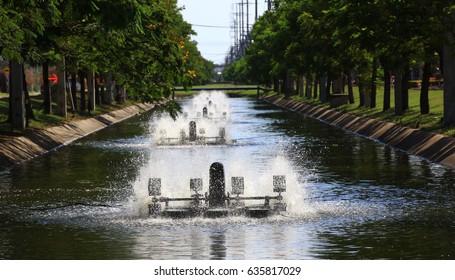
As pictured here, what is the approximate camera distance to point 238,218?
2245 centimetres

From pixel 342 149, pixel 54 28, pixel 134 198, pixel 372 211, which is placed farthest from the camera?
pixel 342 149

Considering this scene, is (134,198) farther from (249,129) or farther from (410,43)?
(249,129)

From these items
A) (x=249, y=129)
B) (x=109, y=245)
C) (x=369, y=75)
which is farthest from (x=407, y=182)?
(x=369, y=75)

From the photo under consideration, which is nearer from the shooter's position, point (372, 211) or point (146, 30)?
point (372, 211)

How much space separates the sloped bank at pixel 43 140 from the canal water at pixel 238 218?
64 centimetres

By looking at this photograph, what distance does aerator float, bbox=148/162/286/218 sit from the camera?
74.7 feet

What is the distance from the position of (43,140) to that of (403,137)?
47.5 feet

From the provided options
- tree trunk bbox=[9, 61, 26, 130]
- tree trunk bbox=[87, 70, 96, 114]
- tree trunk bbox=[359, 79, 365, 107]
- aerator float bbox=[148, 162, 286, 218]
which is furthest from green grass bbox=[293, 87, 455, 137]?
aerator float bbox=[148, 162, 286, 218]

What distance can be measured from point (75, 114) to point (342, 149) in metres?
29.7

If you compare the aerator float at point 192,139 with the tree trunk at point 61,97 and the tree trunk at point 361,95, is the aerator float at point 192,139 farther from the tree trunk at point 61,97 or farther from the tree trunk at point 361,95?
the tree trunk at point 361,95

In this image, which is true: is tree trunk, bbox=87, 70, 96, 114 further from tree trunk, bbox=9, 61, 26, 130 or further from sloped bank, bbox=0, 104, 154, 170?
tree trunk, bbox=9, 61, 26, 130

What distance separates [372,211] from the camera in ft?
79.2

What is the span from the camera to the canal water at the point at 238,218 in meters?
19.0

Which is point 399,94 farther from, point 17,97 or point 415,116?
point 17,97
